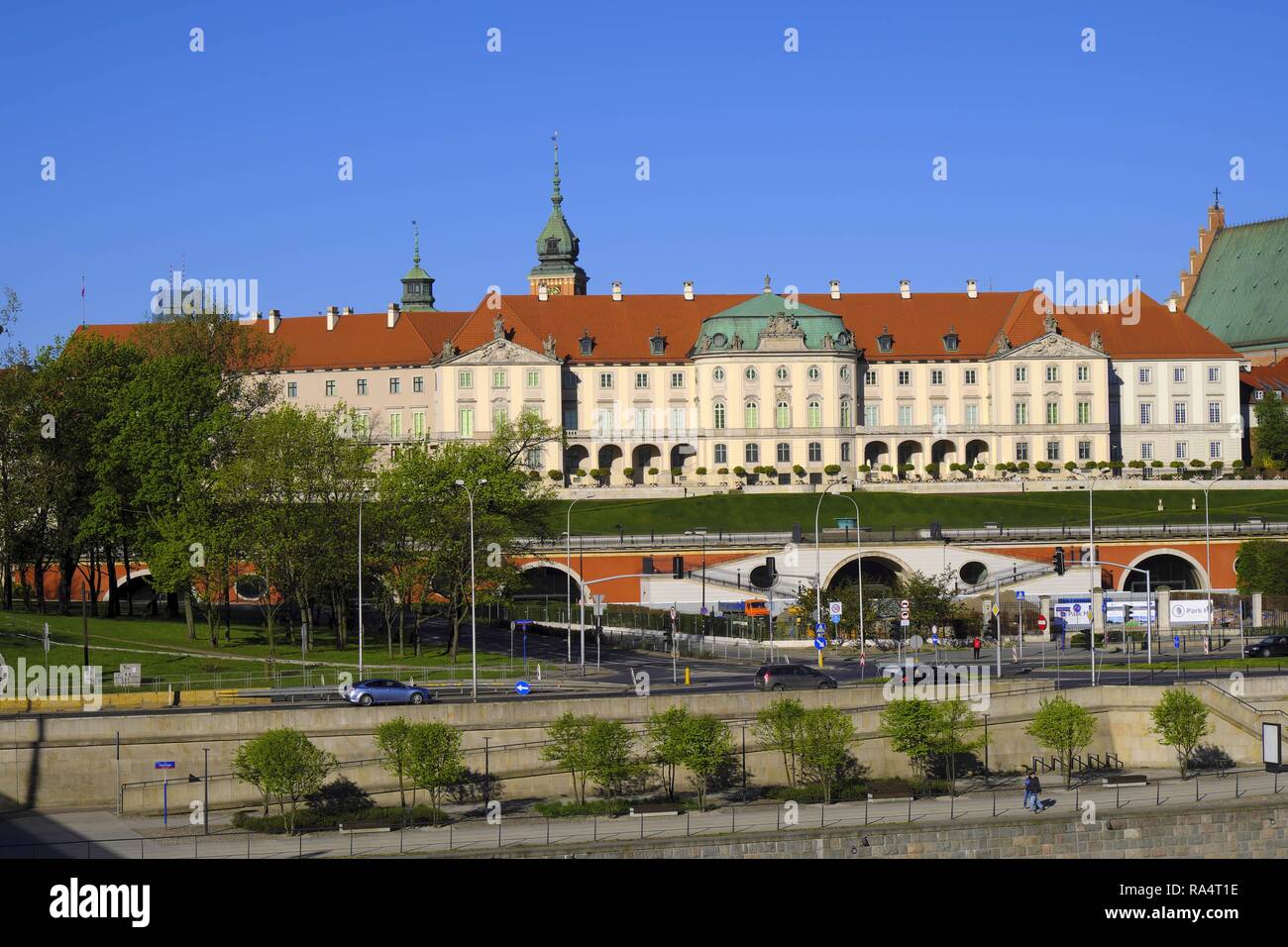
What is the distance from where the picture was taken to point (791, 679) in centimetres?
7131

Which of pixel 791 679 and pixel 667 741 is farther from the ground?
pixel 791 679

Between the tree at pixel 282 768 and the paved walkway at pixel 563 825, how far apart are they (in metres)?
1.78

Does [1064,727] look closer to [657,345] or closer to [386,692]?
[386,692]

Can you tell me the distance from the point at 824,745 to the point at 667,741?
4964 millimetres

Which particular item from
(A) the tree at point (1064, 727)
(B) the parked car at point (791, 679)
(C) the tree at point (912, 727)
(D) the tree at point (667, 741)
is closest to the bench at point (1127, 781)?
(A) the tree at point (1064, 727)

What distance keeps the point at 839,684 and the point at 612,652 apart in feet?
67.0


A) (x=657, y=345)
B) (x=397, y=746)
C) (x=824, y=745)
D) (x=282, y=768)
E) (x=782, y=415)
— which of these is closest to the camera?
(x=282, y=768)

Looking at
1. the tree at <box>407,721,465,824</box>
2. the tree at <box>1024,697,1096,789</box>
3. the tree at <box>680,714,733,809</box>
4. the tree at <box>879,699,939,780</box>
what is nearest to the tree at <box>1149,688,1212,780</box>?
the tree at <box>1024,697,1096,789</box>

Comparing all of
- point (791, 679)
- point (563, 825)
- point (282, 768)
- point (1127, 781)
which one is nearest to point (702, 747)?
point (563, 825)

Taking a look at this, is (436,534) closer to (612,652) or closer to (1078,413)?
(612,652)

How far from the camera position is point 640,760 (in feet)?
199

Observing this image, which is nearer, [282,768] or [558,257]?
[282,768]

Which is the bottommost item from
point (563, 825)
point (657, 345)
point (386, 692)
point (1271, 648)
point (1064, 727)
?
point (563, 825)
